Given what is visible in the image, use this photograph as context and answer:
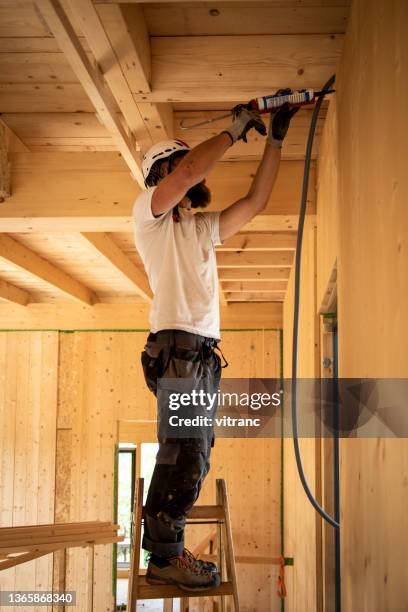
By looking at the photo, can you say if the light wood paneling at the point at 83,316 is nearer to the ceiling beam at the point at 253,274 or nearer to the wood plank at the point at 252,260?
the ceiling beam at the point at 253,274

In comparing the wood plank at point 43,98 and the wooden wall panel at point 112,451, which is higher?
the wood plank at point 43,98

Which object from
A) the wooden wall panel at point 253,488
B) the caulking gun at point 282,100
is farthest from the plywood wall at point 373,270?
the wooden wall panel at point 253,488

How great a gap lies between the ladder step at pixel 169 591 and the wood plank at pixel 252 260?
11.4 ft

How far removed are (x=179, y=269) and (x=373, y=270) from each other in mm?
874

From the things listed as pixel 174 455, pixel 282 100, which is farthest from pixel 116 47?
pixel 174 455

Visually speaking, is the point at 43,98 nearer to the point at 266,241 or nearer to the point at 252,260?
the point at 266,241

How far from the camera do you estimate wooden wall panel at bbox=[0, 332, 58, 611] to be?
7.97 meters

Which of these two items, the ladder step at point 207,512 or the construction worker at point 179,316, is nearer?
the construction worker at point 179,316

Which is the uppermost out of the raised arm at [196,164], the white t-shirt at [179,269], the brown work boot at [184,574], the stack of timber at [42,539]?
the raised arm at [196,164]

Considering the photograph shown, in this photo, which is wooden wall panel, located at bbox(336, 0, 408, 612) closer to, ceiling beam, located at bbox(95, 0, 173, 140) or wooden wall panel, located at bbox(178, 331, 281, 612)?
ceiling beam, located at bbox(95, 0, 173, 140)

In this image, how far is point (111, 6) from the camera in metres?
2.11

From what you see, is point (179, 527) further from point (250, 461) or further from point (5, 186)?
point (250, 461)

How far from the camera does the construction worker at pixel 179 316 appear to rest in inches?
88.1

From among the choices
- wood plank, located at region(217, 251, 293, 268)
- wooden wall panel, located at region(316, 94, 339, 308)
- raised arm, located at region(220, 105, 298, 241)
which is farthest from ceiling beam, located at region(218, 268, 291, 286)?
raised arm, located at region(220, 105, 298, 241)
